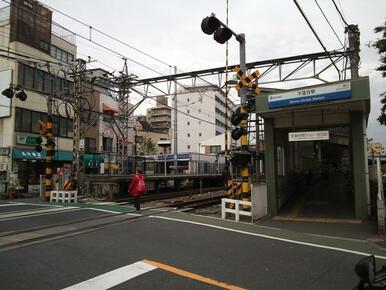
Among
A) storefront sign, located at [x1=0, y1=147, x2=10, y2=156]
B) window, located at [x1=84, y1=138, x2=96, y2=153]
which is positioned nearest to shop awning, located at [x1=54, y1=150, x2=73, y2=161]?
window, located at [x1=84, y1=138, x2=96, y2=153]

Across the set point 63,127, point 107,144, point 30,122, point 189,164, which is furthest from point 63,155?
point 189,164

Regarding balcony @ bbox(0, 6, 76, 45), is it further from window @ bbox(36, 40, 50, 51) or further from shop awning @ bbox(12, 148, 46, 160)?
shop awning @ bbox(12, 148, 46, 160)

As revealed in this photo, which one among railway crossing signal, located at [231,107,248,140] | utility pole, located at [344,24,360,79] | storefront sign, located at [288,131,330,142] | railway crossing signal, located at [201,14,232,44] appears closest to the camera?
railway crossing signal, located at [201,14,232,44]

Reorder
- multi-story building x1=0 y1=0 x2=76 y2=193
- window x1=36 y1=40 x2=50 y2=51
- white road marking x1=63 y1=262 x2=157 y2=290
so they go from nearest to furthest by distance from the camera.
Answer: white road marking x1=63 y1=262 x2=157 y2=290 → multi-story building x1=0 y1=0 x2=76 y2=193 → window x1=36 y1=40 x2=50 y2=51

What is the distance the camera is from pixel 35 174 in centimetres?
3231

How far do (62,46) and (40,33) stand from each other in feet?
12.1

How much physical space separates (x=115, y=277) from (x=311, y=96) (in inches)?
349

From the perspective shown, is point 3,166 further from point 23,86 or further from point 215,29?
point 215,29

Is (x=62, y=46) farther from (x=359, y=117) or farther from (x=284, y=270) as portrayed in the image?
(x=284, y=270)

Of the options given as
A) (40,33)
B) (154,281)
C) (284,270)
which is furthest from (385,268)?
(40,33)

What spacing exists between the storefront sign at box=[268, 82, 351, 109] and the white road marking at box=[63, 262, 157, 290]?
26.1 feet

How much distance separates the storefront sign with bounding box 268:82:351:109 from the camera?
11312 mm

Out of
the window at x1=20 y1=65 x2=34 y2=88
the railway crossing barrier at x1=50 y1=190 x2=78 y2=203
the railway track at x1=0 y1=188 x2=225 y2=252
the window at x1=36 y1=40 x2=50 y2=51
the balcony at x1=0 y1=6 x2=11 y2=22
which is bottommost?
the railway track at x1=0 y1=188 x2=225 y2=252

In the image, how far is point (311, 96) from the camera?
38.7 feet
